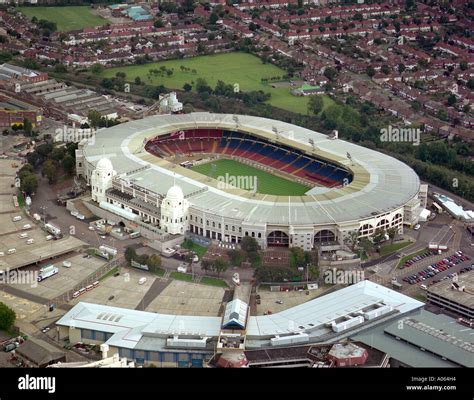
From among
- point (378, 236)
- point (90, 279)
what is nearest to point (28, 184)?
point (90, 279)

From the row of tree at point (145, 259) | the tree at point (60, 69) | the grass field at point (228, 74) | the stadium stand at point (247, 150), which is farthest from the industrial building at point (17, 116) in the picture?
the row of tree at point (145, 259)

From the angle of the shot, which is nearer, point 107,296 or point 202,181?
point 107,296

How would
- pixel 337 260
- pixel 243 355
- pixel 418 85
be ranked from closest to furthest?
pixel 243 355, pixel 337 260, pixel 418 85

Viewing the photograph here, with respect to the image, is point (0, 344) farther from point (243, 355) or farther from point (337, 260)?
point (337, 260)

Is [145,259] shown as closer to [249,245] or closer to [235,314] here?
[249,245]

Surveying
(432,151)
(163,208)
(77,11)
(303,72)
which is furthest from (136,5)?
(163,208)

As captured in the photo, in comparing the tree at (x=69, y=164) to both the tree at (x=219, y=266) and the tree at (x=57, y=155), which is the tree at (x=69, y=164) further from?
the tree at (x=219, y=266)
